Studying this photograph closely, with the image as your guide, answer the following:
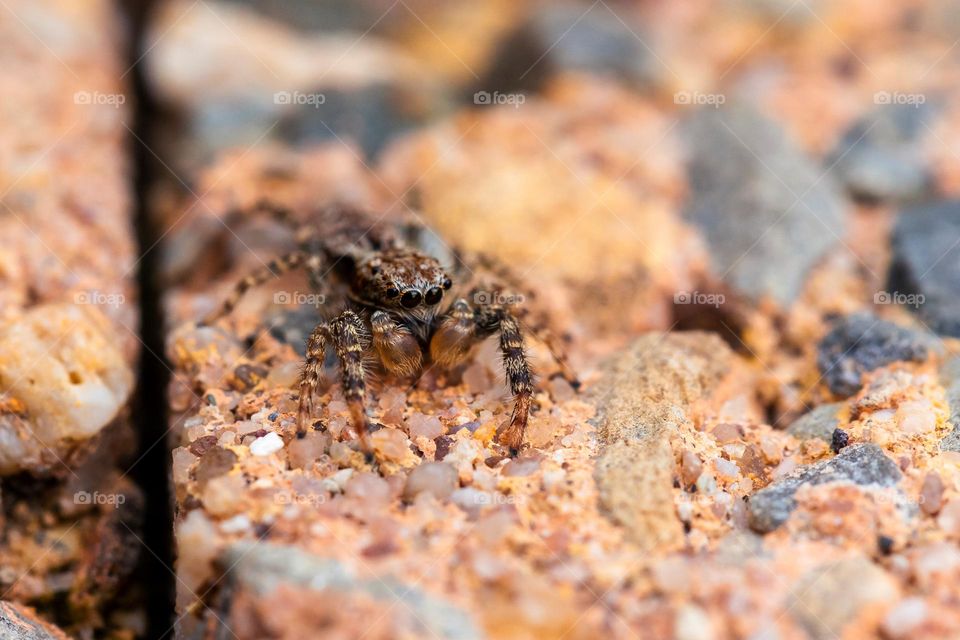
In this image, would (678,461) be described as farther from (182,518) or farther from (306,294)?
(306,294)

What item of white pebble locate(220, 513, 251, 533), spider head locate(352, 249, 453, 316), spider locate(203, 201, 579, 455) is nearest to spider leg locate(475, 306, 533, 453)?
spider locate(203, 201, 579, 455)

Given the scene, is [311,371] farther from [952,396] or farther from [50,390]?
[952,396]

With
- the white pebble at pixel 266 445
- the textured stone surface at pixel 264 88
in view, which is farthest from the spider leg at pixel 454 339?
the textured stone surface at pixel 264 88
